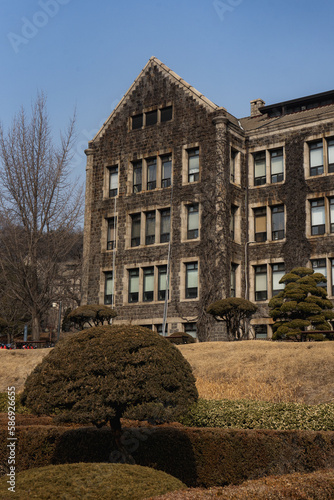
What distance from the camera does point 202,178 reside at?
37812 mm

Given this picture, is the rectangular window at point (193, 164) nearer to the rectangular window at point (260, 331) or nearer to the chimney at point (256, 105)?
the rectangular window at point (260, 331)

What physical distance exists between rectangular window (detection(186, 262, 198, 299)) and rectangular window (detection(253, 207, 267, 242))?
172 inches

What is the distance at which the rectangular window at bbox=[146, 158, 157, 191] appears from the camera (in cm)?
4012

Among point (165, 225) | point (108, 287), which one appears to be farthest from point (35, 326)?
point (165, 225)

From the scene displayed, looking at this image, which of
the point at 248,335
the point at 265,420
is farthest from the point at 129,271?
the point at 265,420

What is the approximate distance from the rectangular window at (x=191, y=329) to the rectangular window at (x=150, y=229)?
5.89 meters

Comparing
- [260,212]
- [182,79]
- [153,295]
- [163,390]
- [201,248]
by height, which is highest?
[182,79]

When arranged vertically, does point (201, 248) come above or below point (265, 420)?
above

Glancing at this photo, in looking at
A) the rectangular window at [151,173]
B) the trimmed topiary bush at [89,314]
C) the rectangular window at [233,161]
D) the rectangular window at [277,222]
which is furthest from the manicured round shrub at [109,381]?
the rectangular window at [151,173]

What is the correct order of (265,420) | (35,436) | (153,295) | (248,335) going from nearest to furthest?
1. (35,436)
2. (265,420)
3. (248,335)
4. (153,295)

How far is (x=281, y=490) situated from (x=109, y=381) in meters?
4.33

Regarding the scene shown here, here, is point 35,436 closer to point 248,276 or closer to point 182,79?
point 248,276

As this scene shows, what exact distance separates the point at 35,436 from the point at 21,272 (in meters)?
25.7

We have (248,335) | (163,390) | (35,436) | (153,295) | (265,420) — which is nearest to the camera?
(163,390)
